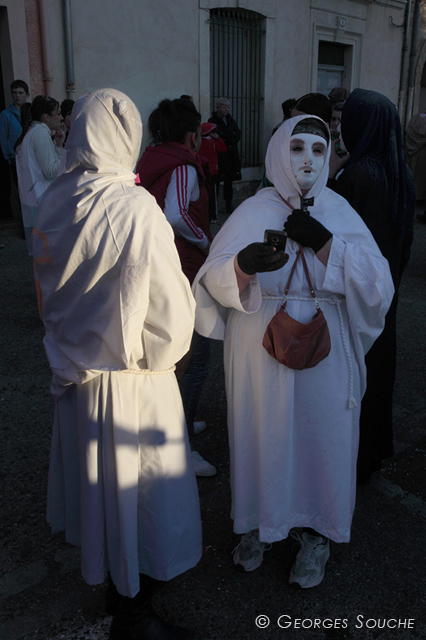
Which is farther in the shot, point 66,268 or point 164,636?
point 164,636

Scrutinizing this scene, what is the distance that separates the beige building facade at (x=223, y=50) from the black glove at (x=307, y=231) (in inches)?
303

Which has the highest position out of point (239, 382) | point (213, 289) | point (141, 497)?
point (213, 289)

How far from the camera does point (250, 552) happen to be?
238cm

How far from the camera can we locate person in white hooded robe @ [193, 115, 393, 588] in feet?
6.77

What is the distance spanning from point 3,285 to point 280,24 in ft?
28.6

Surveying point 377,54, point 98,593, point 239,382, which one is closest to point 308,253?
point 239,382

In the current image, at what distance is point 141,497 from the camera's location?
185cm

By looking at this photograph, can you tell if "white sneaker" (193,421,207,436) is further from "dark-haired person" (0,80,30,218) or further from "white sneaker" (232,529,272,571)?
"dark-haired person" (0,80,30,218)

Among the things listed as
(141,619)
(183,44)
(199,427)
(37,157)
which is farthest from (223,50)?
(141,619)

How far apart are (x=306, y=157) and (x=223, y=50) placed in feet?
34.0

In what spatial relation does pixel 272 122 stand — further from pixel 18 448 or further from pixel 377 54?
pixel 18 448

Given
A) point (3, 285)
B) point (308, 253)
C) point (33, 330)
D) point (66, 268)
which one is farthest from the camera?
point (3, 285)

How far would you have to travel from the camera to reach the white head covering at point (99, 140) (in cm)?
165

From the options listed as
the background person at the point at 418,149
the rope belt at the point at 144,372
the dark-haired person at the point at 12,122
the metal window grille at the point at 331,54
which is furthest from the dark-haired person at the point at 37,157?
the metal window grille at the point at 331,54
